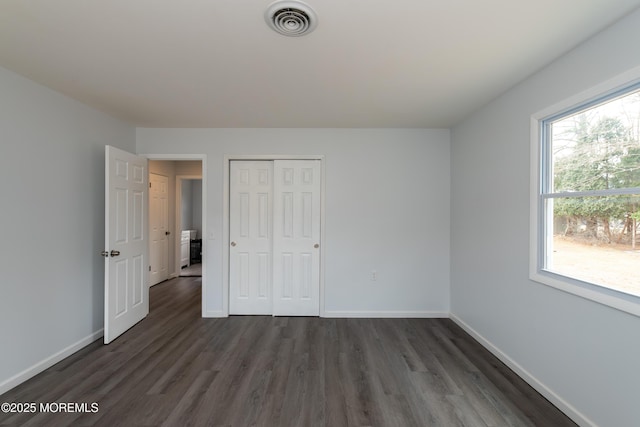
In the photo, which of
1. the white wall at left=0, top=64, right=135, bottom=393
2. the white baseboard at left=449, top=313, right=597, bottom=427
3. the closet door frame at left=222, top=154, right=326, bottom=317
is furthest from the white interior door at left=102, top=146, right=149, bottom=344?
the white baseboard at left=449, top=313, right=597, bottom=427

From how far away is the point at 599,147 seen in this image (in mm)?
1732

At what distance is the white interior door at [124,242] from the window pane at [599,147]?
13.1ft

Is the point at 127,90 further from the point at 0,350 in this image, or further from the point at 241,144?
the point at 0,350

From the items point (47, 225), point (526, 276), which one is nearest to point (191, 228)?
point (47, 225)

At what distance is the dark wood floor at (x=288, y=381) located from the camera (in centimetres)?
182

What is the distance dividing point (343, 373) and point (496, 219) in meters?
2.01

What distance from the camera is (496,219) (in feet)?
8.56

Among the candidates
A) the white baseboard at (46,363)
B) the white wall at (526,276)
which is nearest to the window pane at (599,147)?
the white wall at (526,276)

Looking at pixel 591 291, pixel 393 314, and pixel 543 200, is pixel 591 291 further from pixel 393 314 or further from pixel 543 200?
pixel 393 314

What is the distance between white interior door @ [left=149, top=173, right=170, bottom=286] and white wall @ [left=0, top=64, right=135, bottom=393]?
78.4 inches

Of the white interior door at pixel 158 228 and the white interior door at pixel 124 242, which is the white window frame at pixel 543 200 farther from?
the white interior door at pixel 158 228

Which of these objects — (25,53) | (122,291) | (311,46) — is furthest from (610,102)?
(122,291)

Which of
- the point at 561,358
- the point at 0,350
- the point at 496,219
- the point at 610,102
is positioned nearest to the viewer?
the point at 610,102

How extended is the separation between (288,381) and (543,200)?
246 centimetres
